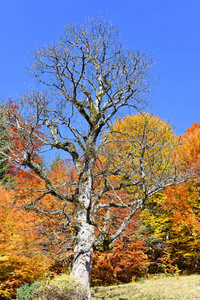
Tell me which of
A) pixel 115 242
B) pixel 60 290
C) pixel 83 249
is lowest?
pixel 60 290

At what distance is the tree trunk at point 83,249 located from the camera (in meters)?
5.55

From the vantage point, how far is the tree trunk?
18.2 ft

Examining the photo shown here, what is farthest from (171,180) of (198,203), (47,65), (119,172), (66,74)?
(198,203)

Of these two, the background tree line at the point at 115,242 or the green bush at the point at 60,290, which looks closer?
the green bush at the point at 60,290

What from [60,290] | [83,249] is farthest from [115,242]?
[60,290]

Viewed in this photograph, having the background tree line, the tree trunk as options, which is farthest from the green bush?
the background tree line

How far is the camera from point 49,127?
7.93m

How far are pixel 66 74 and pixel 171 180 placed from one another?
4.82 metres

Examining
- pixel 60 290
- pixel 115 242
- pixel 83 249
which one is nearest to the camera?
pixel 60 290

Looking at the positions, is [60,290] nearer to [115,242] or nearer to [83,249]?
[83,249]

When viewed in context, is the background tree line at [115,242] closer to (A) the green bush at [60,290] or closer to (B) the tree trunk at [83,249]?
(B) the tree trunk at [83,249]

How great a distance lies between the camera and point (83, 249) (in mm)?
5785

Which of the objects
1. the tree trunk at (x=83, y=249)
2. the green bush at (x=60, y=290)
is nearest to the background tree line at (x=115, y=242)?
the tree trunk at (x=83, y=249)

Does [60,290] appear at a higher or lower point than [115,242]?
lower
